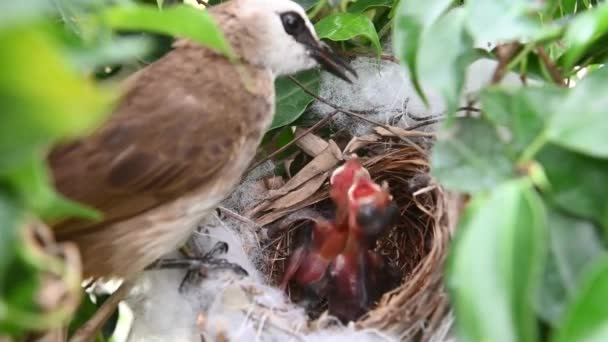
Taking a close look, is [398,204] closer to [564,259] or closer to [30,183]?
[564,259]

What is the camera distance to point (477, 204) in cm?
64

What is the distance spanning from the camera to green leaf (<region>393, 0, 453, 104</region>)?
2.60ft

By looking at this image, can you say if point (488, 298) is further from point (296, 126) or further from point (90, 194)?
point (296, 126)

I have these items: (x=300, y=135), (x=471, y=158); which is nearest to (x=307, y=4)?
(x=300, y=135)

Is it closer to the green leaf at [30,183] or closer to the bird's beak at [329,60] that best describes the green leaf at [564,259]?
the green leaf at [30,183]

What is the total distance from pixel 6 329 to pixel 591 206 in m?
0.48

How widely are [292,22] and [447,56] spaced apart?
525 mm

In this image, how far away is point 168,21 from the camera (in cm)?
60

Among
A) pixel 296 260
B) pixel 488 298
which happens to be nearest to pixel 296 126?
pixel 296 260

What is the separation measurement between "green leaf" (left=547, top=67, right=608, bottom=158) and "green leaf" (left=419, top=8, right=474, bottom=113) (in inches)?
3.9

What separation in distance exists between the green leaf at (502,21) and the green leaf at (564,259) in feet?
0.53

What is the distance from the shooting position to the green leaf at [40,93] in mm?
402

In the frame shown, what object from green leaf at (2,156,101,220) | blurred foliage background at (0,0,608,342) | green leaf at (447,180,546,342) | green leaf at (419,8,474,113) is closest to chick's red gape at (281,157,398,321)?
blurred foliage background at (0,0,608,342)

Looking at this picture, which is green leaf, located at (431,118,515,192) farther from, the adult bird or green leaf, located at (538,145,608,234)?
the adult bird
